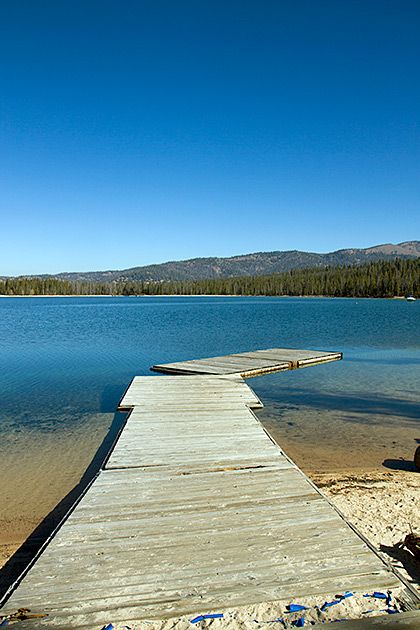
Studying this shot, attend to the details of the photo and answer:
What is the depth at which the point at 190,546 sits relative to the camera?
376cm

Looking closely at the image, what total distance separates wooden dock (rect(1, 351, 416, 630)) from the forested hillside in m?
106

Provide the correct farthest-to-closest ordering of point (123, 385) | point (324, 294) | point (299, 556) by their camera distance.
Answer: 1. point (324, 294)
2. point (123, 385)
3. point (299, 556)

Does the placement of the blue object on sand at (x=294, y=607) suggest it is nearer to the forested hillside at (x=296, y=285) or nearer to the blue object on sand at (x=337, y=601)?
the blue object on sand at (x=337, y=601)

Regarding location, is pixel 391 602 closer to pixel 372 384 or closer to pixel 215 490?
pixel 215 490

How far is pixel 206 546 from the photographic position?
3775mm

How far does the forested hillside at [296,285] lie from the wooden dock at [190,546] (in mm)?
106182

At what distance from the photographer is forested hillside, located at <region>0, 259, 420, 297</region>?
10581cm

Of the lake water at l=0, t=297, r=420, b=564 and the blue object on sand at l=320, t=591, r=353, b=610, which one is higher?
the blue object on sand at l=320, t=591, r=353, b=610

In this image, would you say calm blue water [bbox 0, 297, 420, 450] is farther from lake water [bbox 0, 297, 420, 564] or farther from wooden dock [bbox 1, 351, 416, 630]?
wooden dock [bbox 1, 351, 416, 630]

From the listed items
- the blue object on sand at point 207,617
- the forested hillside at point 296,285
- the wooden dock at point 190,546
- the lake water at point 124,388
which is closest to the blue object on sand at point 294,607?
the wooden dock at point 190,546

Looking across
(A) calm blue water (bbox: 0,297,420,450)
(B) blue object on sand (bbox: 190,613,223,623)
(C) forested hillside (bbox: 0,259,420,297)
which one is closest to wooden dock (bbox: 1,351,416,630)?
(B) blue object on sand (bbox: 190,613,223,623)

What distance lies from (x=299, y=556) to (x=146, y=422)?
5225 millimetres

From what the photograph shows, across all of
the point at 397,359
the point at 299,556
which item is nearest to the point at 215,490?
the point at 299,556

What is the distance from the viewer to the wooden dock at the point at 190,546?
3096mm
